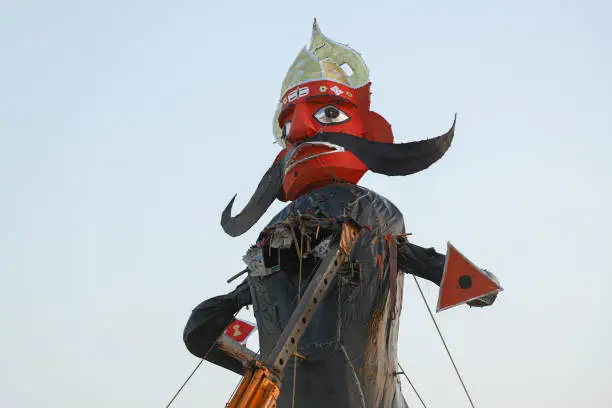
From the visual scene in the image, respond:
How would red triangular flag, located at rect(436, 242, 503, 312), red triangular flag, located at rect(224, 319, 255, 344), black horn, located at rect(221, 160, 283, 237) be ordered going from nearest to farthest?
red triangular flag, located at rect(436, 242, 503, 312)
black horn, located at rect(221, 160, 283, 237)
red triangular flag, located at rect(224, 319, 255, 344)

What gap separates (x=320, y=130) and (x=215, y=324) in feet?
10.7

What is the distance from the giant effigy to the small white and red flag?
368mm

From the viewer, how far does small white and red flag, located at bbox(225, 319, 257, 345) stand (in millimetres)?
11719

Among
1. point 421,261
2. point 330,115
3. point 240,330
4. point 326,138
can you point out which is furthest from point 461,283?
point 240,330

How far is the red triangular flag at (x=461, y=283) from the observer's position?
362 inches

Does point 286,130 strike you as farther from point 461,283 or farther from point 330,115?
point 461,283

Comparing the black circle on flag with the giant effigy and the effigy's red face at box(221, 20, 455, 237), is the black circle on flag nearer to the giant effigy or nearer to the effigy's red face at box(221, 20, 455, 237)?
the giant effigy

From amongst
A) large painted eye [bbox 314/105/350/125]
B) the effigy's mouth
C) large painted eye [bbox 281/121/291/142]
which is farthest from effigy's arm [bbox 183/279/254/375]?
large painted eye [bbox 314/105/350/125]

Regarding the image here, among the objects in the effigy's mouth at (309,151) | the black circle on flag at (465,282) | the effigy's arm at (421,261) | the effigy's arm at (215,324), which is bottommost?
the effigy's arm at (215,324)

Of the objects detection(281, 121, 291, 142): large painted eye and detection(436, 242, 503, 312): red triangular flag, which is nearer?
detection(436, 242, 503, 312): red triangular flag

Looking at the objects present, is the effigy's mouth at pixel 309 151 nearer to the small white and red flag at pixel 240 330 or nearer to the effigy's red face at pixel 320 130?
the effigy's red face at pixel 320 130

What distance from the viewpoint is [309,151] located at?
10.8m

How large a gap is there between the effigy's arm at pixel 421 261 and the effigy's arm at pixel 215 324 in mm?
2410

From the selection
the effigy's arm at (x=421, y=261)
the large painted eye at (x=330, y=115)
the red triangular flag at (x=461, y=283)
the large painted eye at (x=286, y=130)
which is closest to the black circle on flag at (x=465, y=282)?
the red triangular flag at (x=461, y=283)
